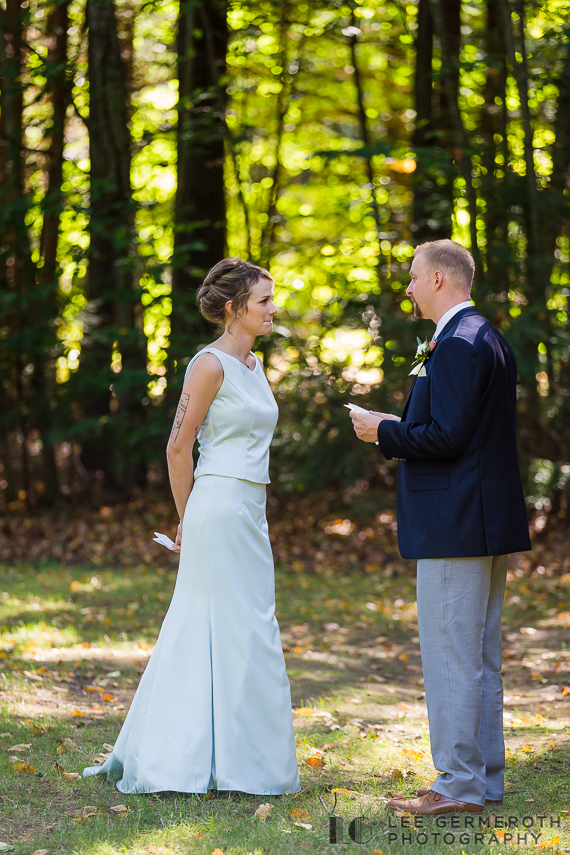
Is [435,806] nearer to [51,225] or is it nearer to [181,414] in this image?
[181,414]

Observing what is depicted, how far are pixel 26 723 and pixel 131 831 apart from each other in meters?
1.67

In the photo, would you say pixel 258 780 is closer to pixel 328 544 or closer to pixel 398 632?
pixel 398 632

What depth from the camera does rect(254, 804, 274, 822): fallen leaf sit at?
3480 millimetres

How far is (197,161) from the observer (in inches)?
451

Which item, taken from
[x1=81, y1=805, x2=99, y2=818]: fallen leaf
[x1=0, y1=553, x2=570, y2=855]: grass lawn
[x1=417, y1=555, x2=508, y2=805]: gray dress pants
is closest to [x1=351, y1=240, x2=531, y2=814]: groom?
[x1=417, y1=555, x2=508, y2=805]: gray dress pants

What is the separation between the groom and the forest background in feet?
19.3

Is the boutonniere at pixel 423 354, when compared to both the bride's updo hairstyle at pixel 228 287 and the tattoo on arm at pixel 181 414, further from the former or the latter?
the tattoo on arm at pixel 181 414

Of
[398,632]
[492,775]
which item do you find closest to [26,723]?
[492,775]

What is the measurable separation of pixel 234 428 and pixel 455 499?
1036 mm

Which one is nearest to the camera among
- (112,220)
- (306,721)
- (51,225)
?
(306,721)

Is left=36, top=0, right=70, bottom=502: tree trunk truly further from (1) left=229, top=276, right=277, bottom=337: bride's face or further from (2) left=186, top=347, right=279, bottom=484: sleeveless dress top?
(2) left=186, top=347, right=279, bottom=484: sleeveless dress top

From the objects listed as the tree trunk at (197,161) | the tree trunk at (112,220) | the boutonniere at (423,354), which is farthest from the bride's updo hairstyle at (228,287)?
the tree trunk at (112,220)

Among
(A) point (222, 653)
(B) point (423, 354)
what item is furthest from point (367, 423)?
(A) point (222, 653)

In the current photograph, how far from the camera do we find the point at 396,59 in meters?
14.2
